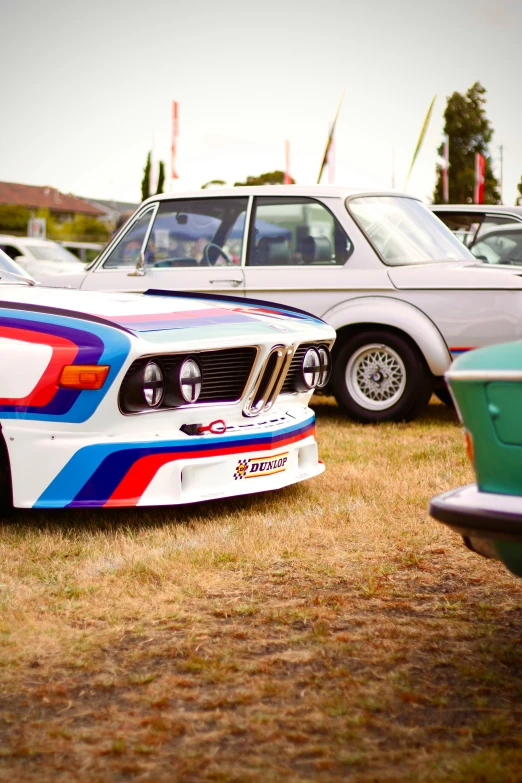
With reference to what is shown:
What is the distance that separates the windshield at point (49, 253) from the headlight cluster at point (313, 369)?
1541 cm

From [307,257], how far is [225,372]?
3197 mm

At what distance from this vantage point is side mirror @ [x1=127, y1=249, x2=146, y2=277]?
759cm

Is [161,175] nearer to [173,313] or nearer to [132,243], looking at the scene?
[132,243]

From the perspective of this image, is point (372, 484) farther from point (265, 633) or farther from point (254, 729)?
point (254, 729)

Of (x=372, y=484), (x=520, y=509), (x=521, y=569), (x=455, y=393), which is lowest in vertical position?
(x=372, y=484)

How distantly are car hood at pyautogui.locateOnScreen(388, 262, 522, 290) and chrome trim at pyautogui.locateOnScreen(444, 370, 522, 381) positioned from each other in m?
4.45

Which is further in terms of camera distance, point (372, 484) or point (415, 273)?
point (415, 273)

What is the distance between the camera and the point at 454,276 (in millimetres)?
7102

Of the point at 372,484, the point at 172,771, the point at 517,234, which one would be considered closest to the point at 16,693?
the point at 172,771

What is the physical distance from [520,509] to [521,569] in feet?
0.75

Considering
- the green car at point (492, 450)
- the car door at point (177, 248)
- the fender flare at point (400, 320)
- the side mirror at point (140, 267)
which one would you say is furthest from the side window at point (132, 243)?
the green car at point (492, 450)

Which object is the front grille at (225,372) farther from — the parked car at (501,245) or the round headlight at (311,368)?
the parked car at (501,245)

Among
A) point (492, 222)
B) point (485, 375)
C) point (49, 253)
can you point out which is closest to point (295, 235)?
point (492, 222)

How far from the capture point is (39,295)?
481 cm
